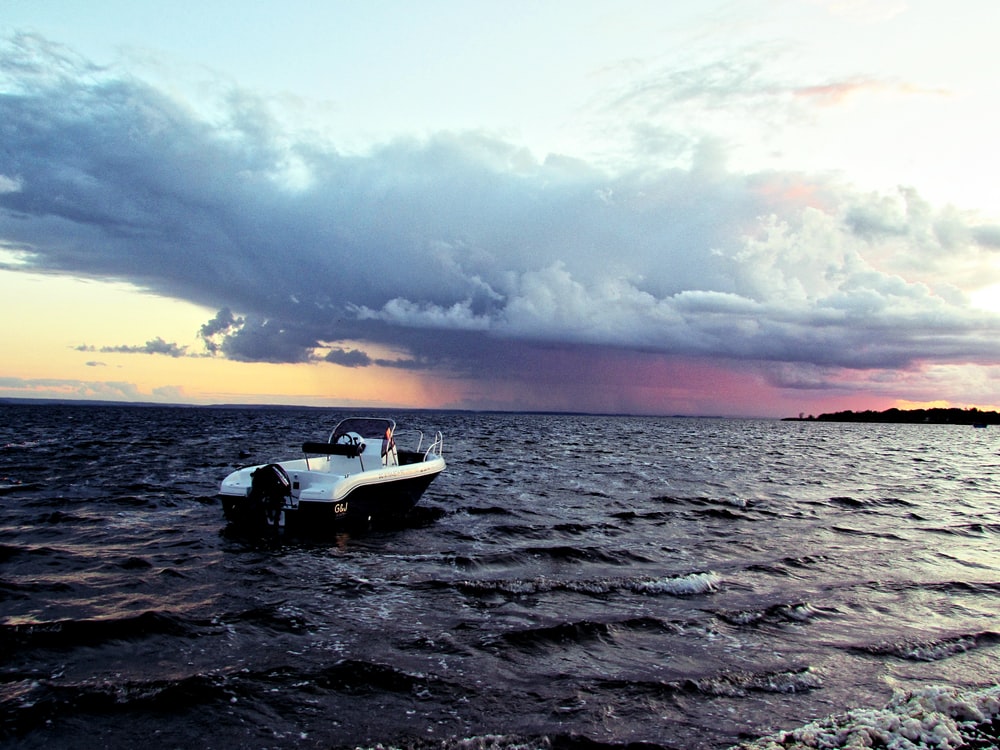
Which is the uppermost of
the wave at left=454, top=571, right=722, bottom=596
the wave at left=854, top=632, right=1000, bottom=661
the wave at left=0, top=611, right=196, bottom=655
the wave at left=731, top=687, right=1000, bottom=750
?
the wave at left=731, top=687, right=1000, bottom=750

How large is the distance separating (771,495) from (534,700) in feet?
63.5

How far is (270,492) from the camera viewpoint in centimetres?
1359

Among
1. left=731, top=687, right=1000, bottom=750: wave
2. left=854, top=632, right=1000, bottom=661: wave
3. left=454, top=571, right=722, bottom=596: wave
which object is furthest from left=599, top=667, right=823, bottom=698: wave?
left=454, top=571, right=722, bottom=596: wave

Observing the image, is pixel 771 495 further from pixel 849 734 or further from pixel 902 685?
pixel 849 734

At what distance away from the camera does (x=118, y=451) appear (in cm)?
3697

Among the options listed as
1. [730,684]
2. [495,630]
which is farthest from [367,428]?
[730,684]

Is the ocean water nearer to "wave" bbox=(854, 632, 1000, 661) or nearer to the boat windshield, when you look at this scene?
"wave" bbox=(854, 632, 1000, 661)

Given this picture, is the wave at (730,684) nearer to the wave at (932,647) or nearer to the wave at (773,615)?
the wave at (932,647)

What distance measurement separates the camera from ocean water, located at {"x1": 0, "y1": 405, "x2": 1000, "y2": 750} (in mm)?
6035

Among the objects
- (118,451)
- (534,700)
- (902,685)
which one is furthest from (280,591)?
(118,451)

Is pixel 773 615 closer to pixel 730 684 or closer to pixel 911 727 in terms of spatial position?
pixel 730 684

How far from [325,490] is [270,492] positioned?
1.19 metres

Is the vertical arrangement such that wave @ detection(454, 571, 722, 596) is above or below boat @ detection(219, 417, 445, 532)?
below

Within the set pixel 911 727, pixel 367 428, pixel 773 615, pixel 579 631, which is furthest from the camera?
pixel 367 428
